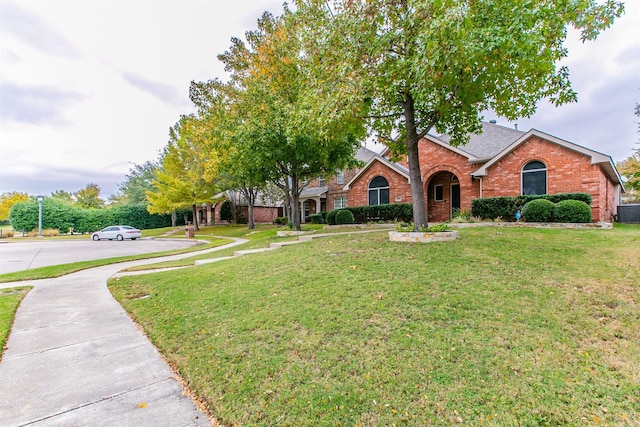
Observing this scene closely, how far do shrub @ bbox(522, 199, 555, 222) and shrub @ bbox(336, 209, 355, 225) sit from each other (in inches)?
348

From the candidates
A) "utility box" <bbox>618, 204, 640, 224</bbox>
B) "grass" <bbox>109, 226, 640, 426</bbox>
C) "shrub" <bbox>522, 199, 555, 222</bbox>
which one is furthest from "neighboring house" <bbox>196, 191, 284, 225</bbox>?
"grass" <bbox>109, 226, 640, 426</bbox>

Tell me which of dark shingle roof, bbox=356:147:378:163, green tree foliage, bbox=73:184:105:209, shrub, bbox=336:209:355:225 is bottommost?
shrub, bbox=336:209:355:225

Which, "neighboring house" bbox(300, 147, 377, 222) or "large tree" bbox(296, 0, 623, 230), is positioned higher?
"large tree" bbox(296, 0, 623, 230)

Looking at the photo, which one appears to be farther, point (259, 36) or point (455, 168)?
point (455, 168)

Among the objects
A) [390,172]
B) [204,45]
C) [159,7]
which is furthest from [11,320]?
[390,172]

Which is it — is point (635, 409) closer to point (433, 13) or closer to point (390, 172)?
point (433, 13)

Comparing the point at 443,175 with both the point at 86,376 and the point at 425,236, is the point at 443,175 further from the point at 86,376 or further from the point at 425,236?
the point at 86,376

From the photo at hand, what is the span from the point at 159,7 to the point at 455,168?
54.0 ft

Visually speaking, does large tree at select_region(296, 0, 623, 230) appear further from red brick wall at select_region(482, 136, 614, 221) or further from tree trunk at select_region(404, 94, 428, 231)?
red brick wall at select_region(482, 136, 614, 221)

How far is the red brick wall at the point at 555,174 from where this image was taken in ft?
43.0

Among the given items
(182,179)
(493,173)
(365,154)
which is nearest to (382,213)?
→ (493,173)

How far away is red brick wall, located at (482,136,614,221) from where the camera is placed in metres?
13.1

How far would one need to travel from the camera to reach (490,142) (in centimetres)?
1822

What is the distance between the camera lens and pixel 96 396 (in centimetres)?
277
